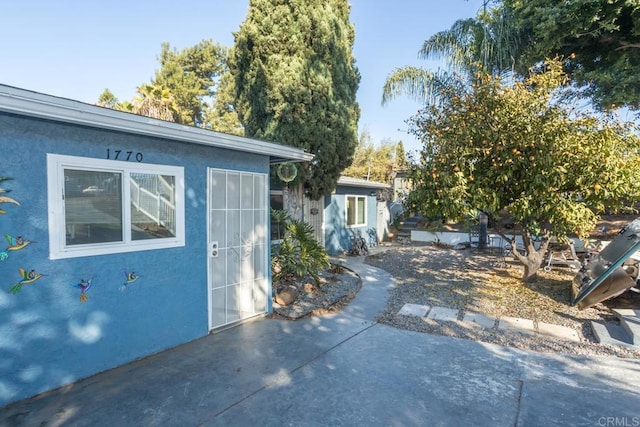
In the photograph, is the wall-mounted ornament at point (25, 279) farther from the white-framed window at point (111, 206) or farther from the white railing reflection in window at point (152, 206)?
the white railing reflection in window at point (152, 206)

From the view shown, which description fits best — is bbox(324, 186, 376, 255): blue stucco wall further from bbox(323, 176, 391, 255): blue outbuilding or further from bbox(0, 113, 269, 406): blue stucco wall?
bbox(0, 113, 269, 406): blue stucco wall

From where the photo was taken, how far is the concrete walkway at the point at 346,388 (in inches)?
120

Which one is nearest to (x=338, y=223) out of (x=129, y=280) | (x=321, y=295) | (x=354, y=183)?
(x=354, y=183)

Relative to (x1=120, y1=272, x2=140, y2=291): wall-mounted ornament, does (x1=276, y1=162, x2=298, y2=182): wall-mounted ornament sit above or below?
above

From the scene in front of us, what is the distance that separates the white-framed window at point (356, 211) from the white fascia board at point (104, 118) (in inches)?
333

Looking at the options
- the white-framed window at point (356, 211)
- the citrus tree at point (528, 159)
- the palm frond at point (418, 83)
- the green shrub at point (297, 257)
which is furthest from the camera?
the white-framed window at point (356, 211)

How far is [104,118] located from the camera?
11.4 feet

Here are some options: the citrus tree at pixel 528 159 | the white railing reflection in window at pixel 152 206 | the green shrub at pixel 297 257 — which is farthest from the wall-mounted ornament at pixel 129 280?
the citrus tree at pixel 528 159

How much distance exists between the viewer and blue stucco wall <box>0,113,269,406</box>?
3.22 meters

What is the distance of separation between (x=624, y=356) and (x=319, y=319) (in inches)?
160

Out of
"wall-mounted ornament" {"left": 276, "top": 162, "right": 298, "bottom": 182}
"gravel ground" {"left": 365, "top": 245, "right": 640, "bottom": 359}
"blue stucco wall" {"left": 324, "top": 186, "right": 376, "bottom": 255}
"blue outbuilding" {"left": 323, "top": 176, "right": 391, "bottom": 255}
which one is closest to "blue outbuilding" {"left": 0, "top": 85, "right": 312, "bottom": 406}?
"wall-mounted ornament" {"left": 276, "top": 162, "right": 298, "bottom": 182}

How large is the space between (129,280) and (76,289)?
1.72ft

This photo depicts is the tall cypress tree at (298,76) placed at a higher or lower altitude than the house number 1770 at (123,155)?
higher

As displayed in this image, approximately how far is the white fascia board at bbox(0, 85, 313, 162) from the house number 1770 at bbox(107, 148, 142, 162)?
313mm
